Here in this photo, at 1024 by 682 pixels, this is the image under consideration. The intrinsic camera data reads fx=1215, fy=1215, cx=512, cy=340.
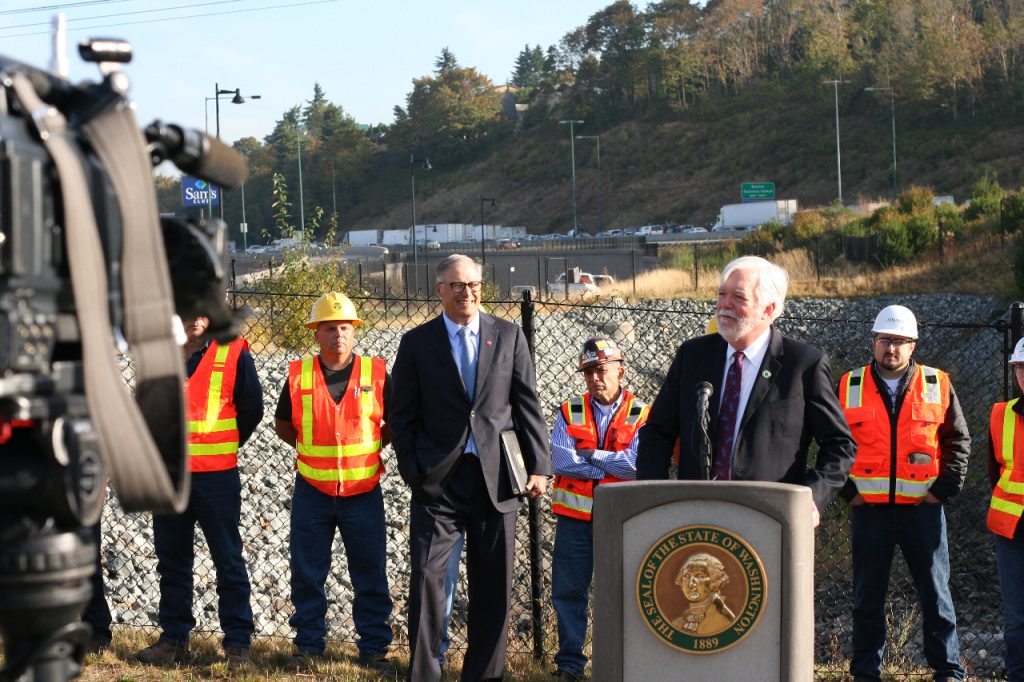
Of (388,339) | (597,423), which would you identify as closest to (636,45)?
(388,339)

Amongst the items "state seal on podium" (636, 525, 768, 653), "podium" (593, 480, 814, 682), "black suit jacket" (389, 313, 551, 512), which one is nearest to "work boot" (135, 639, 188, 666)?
"black suit jacket" (389, 313, 551, 512)

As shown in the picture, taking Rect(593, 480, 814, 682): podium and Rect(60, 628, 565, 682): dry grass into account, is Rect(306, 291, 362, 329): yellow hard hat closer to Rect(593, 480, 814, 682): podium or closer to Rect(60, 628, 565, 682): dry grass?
Rect(60, 628, 565, 682): dry grass

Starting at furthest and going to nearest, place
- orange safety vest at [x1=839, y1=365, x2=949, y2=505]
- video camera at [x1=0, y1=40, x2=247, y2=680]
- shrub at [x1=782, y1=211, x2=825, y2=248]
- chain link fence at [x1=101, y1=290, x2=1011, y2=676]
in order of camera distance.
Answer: shrub at [x1=782, y1=211, x2=825, y2=248]
chain link fence at [x1=101, y1=290, x2=1011, y2=676]
orange safety vest at [x1=839, y1=365, x2=949, y2=505]
video camera at [x1=0, y1=40, x2=247, y2=680]

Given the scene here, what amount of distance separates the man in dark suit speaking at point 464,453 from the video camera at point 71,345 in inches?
132

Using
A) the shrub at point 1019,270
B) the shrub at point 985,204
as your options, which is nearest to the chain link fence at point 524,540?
the shrub at point 1019,270

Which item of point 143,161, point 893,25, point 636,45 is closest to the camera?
point 143,161

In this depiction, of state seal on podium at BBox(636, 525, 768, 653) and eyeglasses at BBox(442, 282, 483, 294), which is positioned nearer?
state seal on podium at BBox(636, 525, 768, 653)

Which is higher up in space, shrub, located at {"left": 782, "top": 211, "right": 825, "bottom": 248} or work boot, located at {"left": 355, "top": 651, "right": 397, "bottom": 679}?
shrub, located at {"left": 782, "top": 211, "right": 825, "bottom": 248}

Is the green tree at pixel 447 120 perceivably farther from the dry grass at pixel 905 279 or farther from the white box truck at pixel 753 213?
the dry grass at pixel 905 279

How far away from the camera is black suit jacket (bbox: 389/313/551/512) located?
5922 mm

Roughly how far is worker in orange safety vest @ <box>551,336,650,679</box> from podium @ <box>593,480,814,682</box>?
2.64 m

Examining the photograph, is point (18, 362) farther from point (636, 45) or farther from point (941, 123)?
point (636, 45)

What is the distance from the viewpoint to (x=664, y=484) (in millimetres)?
4129

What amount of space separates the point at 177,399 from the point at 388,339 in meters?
14.4
